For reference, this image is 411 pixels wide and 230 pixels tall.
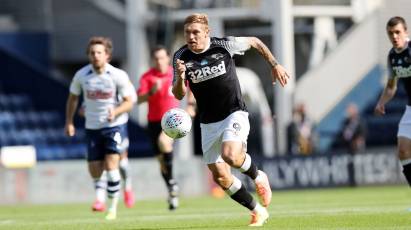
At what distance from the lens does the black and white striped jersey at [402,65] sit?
Result: 14078 mm

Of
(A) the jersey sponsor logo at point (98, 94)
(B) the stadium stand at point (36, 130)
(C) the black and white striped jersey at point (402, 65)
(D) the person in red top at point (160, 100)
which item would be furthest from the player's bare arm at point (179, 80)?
(B) the stadium stand at point (36, 130)

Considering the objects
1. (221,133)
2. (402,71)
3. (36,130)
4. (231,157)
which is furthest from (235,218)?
(36,130)

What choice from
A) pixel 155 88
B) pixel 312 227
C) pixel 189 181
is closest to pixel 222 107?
pixel 312 227

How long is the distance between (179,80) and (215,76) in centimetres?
53

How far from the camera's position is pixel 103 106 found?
51.1 feet

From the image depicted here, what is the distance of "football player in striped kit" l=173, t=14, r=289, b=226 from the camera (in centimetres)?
1225

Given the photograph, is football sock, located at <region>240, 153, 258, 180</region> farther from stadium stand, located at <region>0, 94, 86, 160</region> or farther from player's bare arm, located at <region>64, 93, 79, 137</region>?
stadium stand, located at <region>0, 94, 86, 160</region>

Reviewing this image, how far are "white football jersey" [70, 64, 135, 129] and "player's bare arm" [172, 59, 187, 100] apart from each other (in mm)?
3267

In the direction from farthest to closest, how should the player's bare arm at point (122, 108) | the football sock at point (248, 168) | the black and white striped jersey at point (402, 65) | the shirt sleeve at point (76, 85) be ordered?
the shirt sleeve at point (76, 85)
the player's bare arm at point (122, 108)
the black and white striped jersey at point (402, 65)
the football sock at point (248, 168)

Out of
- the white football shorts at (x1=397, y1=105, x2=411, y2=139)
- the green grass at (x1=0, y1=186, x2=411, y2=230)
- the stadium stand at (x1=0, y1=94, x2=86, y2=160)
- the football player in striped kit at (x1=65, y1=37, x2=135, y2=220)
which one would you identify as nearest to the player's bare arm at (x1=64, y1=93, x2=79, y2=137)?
the football player in striped kit at (x1=65, y1=37, x2=135, y2=220)

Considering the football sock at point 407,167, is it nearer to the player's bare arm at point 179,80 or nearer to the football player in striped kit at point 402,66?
the football player in striped kit at point 402,66

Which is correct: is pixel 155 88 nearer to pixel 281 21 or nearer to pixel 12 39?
pixel 281 21

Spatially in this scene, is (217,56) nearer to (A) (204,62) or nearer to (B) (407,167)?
(A) (204,62)

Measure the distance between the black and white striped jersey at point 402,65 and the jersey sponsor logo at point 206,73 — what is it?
2773mm
